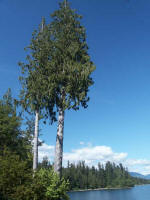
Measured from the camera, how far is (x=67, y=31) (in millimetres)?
15914

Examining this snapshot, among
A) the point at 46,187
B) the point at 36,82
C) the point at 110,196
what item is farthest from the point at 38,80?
the point at 110,196

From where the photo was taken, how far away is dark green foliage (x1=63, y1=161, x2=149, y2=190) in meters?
113

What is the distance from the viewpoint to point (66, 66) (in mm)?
14547

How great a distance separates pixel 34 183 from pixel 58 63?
8.48 m

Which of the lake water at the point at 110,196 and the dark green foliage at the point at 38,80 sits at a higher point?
the dark green foliage at the point at 38,80

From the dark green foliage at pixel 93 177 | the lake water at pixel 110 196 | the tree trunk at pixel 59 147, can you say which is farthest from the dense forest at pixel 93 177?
the tree trunk at pixel 59 147

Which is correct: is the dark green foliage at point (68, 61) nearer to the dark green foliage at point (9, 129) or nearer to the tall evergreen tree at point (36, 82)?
the tall evergreen tree at point (36, 82)

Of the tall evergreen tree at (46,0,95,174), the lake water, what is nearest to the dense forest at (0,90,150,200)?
the tall evergreen tree at (46,0,95,174)

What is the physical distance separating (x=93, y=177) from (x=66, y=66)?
12145cm

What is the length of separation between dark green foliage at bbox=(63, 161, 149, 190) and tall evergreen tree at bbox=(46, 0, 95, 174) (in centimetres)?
9358

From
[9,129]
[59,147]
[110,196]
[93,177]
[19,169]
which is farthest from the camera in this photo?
[93,177]

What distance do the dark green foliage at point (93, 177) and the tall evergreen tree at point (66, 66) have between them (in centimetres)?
9358

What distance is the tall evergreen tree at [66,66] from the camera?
549 inches

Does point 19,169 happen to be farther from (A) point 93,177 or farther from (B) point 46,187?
(A) point 93,177
